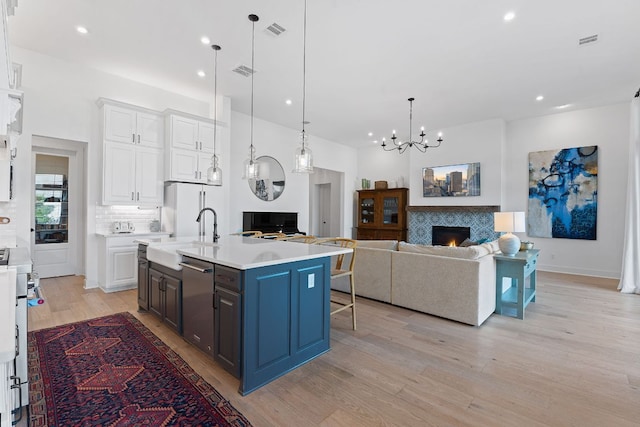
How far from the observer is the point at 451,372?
2318mm

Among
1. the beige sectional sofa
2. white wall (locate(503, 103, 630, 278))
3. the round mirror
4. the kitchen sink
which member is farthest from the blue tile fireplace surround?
the kitchen sink

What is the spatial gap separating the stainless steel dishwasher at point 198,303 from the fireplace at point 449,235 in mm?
5979

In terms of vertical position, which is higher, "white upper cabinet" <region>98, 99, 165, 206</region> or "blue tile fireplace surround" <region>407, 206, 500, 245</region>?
"white upper cabinet" <region>98, 99, 165, 206</region>

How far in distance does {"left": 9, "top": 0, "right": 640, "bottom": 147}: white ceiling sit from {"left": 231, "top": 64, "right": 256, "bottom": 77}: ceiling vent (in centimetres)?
11

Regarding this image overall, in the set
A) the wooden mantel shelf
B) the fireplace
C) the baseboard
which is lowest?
the baseboard

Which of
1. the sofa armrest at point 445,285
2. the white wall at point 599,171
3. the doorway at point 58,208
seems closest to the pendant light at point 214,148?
the doorway at point 58,208

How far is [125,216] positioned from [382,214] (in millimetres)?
5986

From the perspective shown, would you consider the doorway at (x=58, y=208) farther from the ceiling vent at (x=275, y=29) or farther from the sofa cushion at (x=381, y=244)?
the sofa cushion at (x=381, y=244)

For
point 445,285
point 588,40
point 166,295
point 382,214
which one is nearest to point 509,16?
point 588,40

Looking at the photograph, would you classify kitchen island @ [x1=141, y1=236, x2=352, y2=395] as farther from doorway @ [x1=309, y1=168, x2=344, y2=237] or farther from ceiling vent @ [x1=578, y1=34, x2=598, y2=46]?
doorway @ [x1=309, y1=168, x2=344, y2=237]

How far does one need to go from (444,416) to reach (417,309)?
1863 mm

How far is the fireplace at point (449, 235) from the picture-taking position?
22.9ft

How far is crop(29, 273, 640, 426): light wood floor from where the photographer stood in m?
1.85

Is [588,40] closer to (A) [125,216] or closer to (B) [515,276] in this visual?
(B) [515,276]
